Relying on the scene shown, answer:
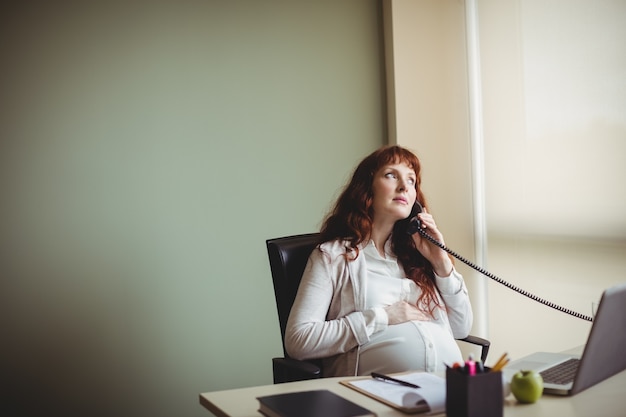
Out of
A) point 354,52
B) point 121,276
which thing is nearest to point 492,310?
point 354,52

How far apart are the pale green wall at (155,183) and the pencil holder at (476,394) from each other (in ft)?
6.71

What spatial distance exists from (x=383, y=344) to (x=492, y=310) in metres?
1.43

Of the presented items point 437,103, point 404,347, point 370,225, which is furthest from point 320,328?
point 437,103

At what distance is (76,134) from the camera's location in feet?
9.70

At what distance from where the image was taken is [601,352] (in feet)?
5.19

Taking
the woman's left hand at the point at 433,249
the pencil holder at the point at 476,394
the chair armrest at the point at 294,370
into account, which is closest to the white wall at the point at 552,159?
the woman's left hand at the point at 433,249

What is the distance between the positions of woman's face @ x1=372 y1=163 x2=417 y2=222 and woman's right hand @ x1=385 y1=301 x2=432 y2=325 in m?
0.32

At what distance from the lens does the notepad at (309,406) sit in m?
1.42

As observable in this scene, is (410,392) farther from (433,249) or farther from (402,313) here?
(433,249)

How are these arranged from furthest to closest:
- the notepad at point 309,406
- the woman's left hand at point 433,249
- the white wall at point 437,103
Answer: the white wall at point 437,103 < the woman's left hand at point 433,249 < the notepad at point 309,406

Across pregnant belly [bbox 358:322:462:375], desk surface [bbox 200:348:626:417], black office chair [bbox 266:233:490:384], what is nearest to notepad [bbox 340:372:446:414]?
desk surface [bbox 200:348:626:417]

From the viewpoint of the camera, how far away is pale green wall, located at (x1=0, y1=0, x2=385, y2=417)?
9.44 ft

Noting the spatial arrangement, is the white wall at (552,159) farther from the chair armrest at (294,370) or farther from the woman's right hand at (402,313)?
the chair armrest at (294,370)

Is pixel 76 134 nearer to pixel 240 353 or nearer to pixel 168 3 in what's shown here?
pixel 168 3
